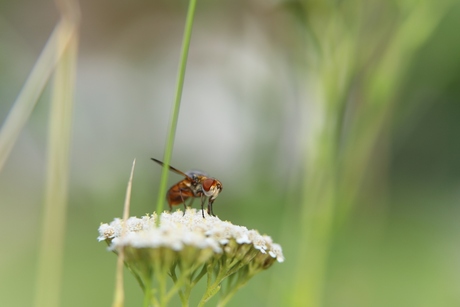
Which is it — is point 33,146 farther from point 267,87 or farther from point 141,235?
point 141,235

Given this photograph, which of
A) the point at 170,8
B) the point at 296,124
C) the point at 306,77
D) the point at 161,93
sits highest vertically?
the point at 170,8

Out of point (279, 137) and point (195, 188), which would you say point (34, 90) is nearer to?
point (195, 188)

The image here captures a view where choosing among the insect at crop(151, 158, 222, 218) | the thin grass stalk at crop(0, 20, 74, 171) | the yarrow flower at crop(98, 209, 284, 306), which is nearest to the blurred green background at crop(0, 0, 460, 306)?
the insect at crop(151, 158, 222, 218)

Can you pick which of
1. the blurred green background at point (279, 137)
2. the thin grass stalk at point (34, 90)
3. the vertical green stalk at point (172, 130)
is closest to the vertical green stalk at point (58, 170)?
the thin grass stalk at point (34, 90)

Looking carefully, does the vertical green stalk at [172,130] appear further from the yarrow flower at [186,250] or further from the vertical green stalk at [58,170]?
the vertical green stalk at [58,170]

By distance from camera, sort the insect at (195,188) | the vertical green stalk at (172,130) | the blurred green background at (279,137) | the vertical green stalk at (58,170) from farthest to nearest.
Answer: the blurred green background at (279,137)
the insect at (195,188)
the vertical green stalk at (58,170)
the vertical green stalk at (172,130)

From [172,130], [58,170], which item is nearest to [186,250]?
[172,130]

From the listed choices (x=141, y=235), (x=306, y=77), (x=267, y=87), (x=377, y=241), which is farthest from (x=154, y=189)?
(x=141, y=235)
